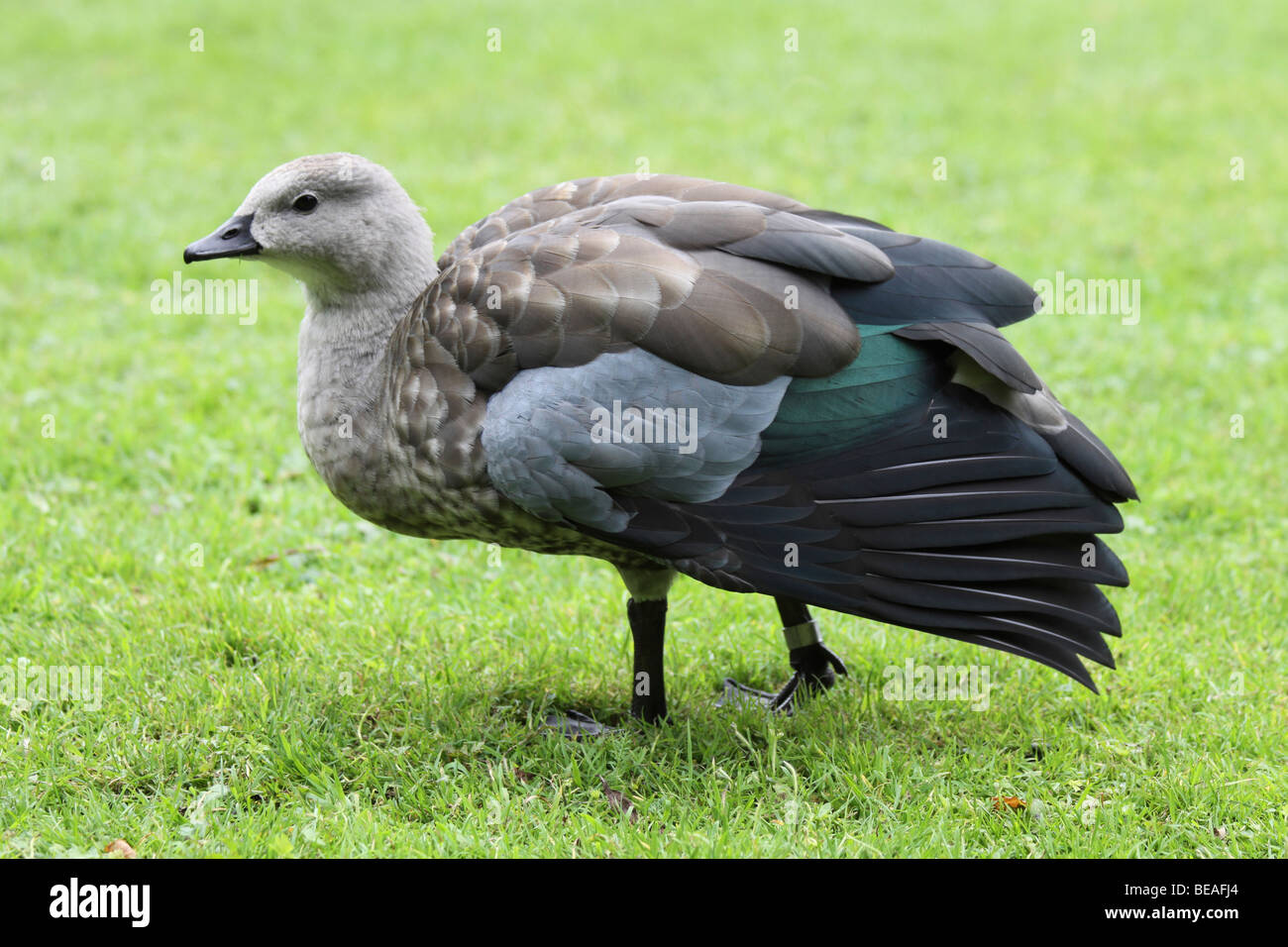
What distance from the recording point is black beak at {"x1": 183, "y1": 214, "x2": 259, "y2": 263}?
12.4 ft

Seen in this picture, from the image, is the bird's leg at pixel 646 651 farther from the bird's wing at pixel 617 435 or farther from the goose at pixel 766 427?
the bird's wing at pixel 617 435

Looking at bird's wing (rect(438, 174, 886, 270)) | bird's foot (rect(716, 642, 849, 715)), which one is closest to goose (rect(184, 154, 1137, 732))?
bird's wing (rect(438, 174, 886, 270))

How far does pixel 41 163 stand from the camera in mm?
8836

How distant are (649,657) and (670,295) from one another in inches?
44.5

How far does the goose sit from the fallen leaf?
660mm

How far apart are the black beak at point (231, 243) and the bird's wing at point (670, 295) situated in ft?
1.94

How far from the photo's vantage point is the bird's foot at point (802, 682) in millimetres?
4113

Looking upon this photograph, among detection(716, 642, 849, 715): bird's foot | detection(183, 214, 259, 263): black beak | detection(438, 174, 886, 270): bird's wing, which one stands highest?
detection(438, 174, 886, 270): bird's wing

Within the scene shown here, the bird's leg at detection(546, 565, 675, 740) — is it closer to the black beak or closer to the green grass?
the green grass

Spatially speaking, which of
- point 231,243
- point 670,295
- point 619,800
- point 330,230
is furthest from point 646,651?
point 231,243

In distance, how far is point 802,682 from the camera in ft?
13.6

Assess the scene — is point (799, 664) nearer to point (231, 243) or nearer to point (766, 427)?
point (766, 427)

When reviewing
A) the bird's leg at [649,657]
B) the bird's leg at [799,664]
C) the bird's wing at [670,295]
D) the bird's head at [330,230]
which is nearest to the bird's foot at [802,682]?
the bird's leg at [799,664]

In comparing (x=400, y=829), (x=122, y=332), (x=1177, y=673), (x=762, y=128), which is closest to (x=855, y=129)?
(x=762, y=128)
